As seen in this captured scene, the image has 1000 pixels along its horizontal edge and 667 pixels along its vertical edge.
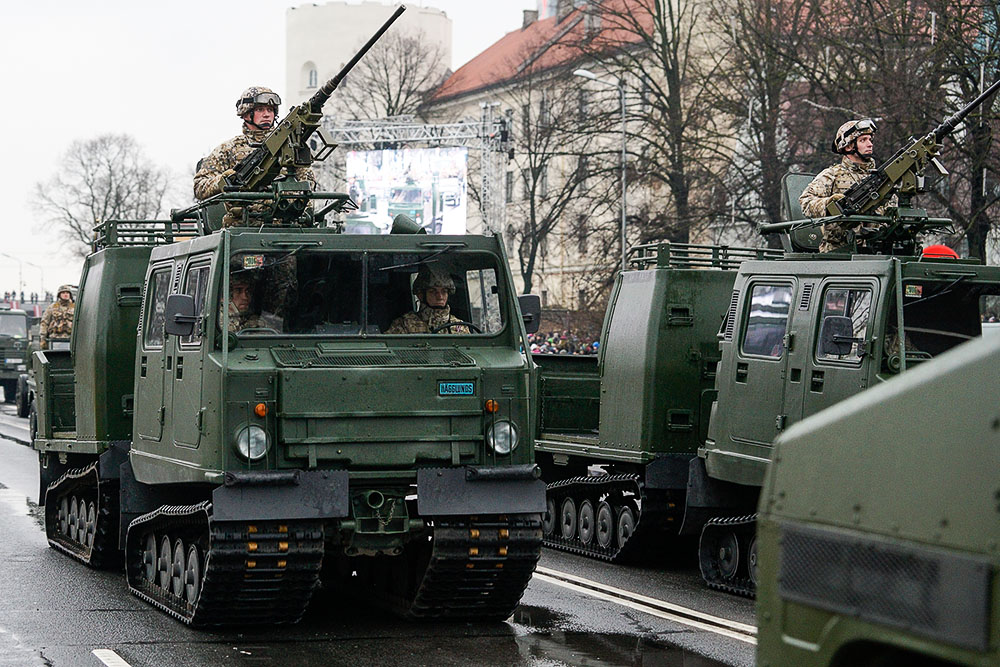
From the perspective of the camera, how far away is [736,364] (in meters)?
13.2

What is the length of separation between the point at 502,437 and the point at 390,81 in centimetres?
8421

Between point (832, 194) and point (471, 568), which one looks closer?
point (471, 568)

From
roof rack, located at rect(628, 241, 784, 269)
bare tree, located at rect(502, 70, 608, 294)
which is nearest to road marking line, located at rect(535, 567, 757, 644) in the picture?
roof rack, located at rect(628, 241, 784, 269)

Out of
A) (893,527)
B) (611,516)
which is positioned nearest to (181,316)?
(611,516)

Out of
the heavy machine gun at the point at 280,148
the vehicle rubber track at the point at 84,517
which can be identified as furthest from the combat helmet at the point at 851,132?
the vehicle rubber track at the point at 84,517

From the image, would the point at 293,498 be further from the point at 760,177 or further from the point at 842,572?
the point at 760,177

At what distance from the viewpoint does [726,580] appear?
13.1 metres

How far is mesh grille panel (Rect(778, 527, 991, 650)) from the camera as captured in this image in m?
4.29

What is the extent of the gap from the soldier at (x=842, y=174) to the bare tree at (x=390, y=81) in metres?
78.5

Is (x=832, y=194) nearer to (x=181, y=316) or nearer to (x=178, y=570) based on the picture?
(x=181, y=316)

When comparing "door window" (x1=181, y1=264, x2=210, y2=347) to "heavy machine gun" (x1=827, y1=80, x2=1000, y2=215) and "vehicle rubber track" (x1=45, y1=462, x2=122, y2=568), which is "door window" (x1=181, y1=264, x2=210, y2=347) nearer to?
"vehicle rubber track" (x1=45, y1=462, x2=122, y2=568)

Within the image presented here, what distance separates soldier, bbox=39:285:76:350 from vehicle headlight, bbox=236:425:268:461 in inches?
775

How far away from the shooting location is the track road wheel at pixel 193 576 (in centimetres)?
1076

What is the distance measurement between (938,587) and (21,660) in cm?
658
